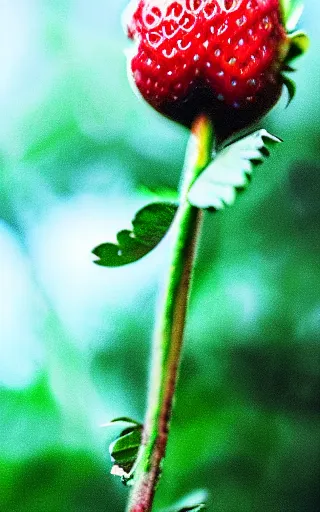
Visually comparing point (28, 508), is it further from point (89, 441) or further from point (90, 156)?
point (90, 156)

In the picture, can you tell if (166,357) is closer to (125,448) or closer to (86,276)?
(125,448)

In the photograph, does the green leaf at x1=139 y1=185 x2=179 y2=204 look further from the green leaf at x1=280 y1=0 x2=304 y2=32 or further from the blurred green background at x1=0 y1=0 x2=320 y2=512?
the blurred green background at x1=0 y1=0 x2=320 y2=512

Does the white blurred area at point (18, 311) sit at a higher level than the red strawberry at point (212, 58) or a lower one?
lower

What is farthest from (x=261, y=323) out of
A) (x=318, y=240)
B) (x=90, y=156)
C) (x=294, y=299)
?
(x=90, y=156)

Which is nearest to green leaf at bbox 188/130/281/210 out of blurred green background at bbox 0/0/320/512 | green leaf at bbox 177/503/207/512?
green leaf at bbox 177/503/207/512

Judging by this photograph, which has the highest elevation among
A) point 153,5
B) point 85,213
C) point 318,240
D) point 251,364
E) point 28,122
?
point 153,5

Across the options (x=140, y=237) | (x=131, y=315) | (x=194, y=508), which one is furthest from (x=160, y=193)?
(x=131, y=315)

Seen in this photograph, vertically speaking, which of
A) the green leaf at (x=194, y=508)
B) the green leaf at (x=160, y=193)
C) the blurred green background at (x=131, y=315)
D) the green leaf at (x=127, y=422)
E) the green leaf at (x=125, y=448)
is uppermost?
the green leaf at (x=160, y=193)

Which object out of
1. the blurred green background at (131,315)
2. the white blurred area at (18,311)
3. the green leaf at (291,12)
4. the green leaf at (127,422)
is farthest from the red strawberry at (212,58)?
the white blurred area at (18,311)

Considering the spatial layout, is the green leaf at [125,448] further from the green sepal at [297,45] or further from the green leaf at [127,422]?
the green sepal at [297,45]
